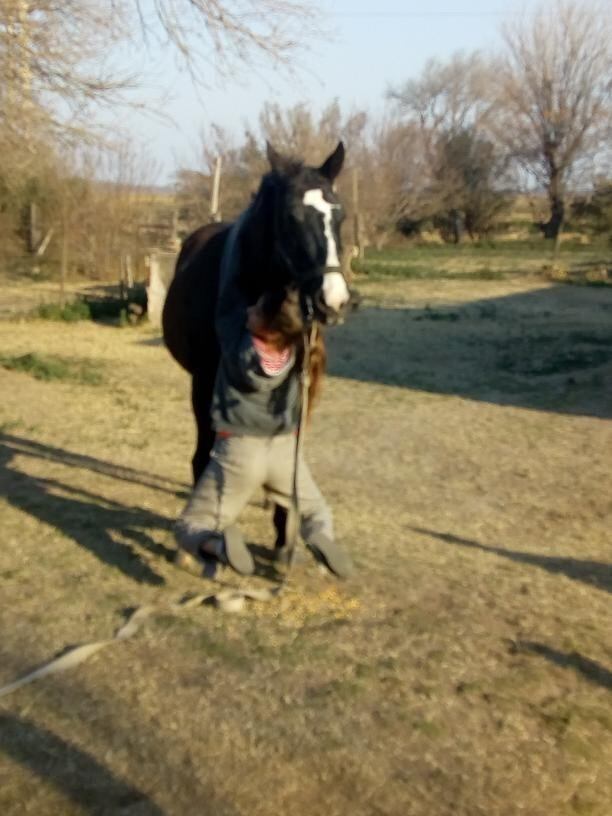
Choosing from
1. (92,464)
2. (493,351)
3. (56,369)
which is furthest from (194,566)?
(493,351)

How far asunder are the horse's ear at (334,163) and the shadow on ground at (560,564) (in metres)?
2.56

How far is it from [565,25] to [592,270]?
24.0 m

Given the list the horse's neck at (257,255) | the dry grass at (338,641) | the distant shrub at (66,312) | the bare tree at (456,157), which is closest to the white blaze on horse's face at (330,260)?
the horse's neck at (257,255)

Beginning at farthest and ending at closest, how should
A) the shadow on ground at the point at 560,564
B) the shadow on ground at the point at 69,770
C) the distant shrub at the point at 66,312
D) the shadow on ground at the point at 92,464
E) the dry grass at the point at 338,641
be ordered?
the distant shrub at the point at 66,312, the shadow on ground at the point at 92,464, the shadow on ground at the point at 560,564, the dry grass at the point at 338,641, the shadow on ground at the point at 69,770

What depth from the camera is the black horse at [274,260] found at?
4246 millimetres

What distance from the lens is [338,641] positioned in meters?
4.39

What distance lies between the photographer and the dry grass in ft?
10.8

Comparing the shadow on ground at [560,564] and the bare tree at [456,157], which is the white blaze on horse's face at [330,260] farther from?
the bare tree at [456,157]

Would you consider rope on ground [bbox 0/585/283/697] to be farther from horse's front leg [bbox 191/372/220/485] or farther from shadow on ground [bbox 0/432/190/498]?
shadow on ground [bbox 0/432/190/498]

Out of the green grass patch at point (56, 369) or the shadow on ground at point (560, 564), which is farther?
the green grass patch at point (56, 369)

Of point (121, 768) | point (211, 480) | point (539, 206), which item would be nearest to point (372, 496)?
point (211, 480)

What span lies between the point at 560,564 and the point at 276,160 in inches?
113

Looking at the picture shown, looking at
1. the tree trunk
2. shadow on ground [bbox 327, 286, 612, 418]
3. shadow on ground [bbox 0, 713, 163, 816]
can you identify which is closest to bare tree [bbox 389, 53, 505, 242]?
the tree trunk

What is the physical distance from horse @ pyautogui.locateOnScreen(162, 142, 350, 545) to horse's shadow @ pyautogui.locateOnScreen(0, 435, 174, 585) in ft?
1.99
